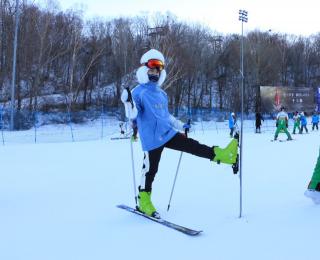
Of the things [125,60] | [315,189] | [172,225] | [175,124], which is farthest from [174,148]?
[125,60]

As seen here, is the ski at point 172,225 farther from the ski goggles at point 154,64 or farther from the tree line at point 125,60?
the tree line at point 125,60

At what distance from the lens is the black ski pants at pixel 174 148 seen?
3787 mm

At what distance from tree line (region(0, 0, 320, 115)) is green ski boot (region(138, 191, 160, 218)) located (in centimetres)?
3089

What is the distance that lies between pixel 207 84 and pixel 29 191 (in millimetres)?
46839

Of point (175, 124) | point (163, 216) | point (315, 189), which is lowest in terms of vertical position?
point (163, 216)

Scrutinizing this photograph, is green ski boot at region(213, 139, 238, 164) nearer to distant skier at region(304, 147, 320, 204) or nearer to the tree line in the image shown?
distant skier at region(304, 147, 320, 204)

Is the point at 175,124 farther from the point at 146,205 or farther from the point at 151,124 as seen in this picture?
the point at 146,205

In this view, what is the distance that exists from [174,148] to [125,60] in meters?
36.3

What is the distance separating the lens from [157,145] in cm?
400

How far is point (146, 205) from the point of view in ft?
13.1

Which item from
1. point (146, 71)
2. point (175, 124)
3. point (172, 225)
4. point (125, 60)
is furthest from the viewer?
point (125, 60)

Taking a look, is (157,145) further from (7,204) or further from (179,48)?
(179,48)

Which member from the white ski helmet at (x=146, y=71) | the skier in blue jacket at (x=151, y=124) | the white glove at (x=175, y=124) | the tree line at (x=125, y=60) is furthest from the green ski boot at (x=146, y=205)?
the tree line at (x=125, y=60)

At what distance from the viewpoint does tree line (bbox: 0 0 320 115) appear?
34906mm
